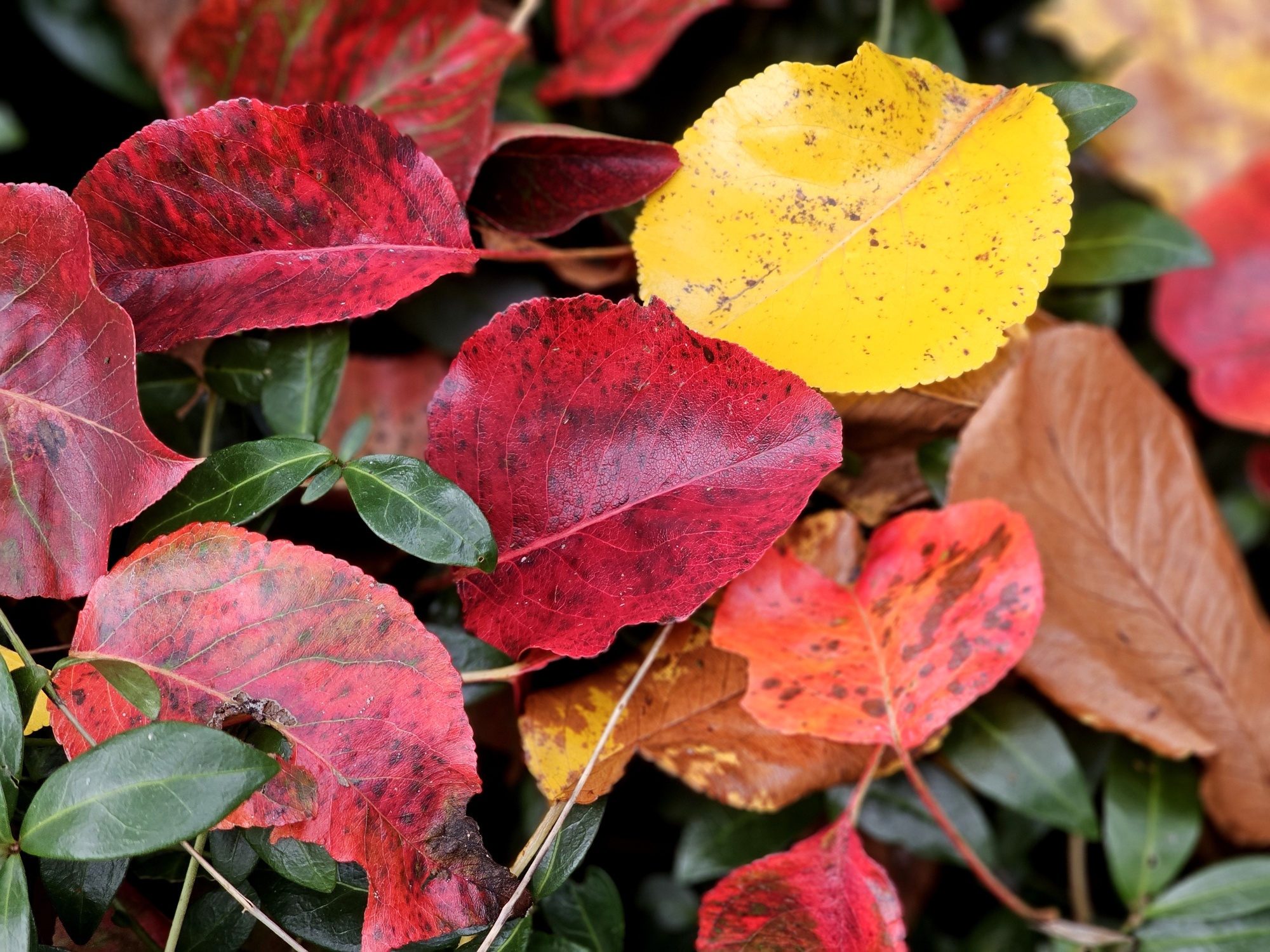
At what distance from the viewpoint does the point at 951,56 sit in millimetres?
640

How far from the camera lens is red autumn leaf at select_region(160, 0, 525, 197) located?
1.81 ft

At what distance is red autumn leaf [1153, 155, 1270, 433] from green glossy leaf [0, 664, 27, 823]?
0.77 metres

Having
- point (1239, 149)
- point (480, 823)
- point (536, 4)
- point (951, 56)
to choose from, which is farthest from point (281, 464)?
point (1239, 149)

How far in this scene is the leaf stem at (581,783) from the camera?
38 centimetres

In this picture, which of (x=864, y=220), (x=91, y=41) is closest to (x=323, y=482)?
(x=864, y=220)

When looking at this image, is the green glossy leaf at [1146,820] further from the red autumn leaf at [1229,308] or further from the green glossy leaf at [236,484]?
the green glossy leaf at [236,484]

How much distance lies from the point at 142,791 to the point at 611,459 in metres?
0.20

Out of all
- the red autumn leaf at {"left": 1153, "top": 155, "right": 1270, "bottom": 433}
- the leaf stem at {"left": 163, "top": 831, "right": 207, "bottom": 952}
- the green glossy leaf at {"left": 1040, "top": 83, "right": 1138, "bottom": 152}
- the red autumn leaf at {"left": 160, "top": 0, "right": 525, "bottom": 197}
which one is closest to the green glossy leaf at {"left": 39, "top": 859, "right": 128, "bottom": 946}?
the leaf stem at {"left": 163, "top": 831, "right": 207, "bottom": 952}

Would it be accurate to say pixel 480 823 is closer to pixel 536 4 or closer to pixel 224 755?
pixel 224 755

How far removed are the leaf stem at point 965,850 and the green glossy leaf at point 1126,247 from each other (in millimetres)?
333

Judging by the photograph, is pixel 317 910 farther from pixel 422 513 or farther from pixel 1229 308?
pixel 1229 308

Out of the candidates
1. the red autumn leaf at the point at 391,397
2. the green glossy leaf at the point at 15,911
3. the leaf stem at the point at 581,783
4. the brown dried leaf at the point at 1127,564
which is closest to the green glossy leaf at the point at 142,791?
the green glossy leaf at the point at 15,911

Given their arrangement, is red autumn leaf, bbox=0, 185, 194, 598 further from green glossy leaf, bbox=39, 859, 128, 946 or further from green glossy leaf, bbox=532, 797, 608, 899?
green glossy leaf, bbox=532, 797, 608, 899

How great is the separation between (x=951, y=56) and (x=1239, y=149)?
0.53 metres
